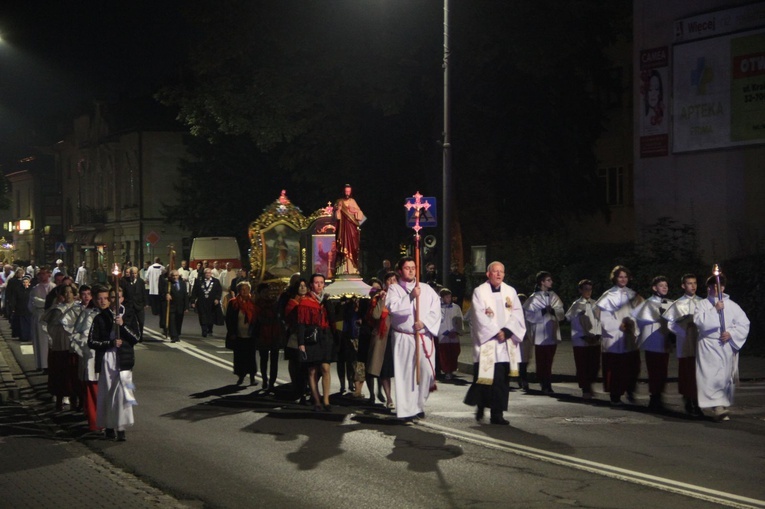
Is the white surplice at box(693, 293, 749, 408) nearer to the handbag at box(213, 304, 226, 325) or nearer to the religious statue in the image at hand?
the religious statue

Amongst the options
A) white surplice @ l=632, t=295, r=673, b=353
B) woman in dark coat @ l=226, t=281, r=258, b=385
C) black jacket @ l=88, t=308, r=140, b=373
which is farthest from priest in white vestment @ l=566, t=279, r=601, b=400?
black jacket @ l=88, t=308, r=140, b=373

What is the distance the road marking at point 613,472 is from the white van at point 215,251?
3274 centimetres

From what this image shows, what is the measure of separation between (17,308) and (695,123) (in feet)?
53.4

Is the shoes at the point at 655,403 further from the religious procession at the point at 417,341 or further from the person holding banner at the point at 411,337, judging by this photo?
the person holding banner at the point at 411,337

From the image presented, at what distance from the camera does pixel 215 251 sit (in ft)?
151

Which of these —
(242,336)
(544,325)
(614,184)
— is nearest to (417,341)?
(544,325)

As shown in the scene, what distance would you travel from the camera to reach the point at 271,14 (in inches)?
1320

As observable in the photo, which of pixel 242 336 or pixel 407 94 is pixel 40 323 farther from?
pixel 407 94

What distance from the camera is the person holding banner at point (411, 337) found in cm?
1469

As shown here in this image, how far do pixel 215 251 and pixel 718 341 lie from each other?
3243cm

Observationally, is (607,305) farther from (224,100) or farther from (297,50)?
(224,100)

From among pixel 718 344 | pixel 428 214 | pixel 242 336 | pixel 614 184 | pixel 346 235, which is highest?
pixel 614 184

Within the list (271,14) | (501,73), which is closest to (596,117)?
(501,73)

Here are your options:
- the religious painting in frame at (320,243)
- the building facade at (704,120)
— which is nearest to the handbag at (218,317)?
the religious painting in frame at (320,243)
